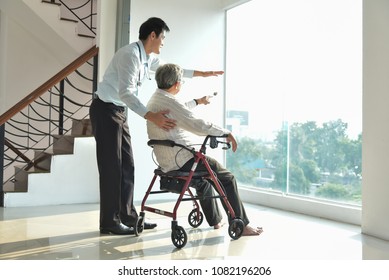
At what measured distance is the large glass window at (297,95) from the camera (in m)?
3.73

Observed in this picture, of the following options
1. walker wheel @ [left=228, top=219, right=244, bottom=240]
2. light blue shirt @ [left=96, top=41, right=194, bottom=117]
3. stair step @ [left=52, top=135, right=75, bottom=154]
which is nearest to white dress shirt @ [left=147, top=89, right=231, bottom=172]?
light blue shirt @ [left=96, top=41, right=194, bottom=117]

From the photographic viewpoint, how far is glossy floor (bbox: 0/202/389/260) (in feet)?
8.30

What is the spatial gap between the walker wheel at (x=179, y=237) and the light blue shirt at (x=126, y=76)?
76cm

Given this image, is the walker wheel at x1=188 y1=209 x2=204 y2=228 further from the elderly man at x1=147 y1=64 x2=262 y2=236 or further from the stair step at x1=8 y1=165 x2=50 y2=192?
the stair step at x1=8 y1=165 x2=50 y2=192

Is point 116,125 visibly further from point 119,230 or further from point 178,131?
point 119,230

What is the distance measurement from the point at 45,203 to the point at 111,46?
1.85 m

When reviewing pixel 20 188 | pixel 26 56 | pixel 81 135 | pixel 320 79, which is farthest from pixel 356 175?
pixel 26 56

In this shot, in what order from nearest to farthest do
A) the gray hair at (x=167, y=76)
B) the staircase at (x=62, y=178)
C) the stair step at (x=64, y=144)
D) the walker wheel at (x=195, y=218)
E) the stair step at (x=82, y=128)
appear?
1. the gray hair at (x=167, y=76)
2. the walker wheel at (x=195, y=218)
3. the staircase at (x=62, y=178)
4. the stair step at (x=64, y=144)
5. the stair step at (x=82, y=128)

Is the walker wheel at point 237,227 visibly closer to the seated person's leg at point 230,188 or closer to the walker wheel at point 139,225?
the seated person's leg at point 230,188

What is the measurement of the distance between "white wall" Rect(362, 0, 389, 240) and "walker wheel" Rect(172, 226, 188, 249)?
4.56ft

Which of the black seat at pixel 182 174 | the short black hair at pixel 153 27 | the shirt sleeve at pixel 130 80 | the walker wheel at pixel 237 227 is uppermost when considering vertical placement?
the short black hair at pixel 153 27

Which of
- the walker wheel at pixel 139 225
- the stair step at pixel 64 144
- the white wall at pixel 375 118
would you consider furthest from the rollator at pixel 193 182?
the stair step at pixel 64 144

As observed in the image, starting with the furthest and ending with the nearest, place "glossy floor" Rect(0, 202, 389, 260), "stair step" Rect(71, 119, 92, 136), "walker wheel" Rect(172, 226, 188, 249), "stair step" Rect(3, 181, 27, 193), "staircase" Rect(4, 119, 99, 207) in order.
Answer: "stair step" Rect(71, 119, 92, 136) → "stair step" Rect(3, 181, 27, 193) → "staircase" Rect(4, 119, 99, 207) → "walker wheel" Rect(172, 226, 188, 249) → "glossy floor" Rect(0, 202, 389, 260)

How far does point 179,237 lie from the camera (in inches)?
105
